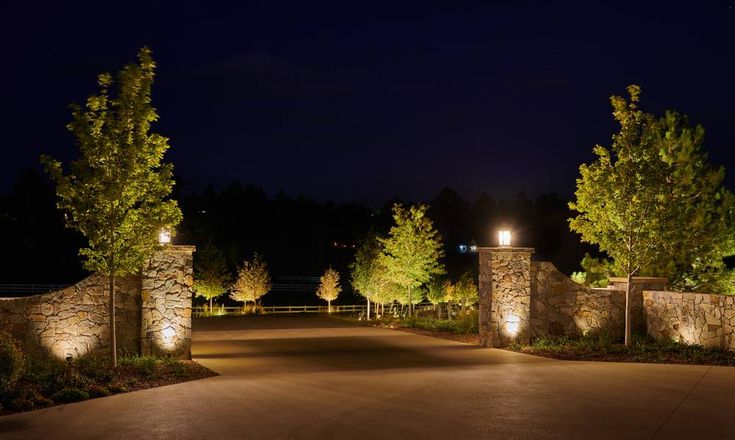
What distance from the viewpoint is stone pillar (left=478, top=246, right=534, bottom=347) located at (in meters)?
16.3

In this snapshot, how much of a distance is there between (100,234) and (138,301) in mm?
2086

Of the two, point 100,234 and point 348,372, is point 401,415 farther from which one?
point 100,234

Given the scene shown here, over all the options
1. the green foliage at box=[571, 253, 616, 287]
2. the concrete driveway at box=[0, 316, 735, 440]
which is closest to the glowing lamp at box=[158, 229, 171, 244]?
A: the concrete driveway at box=[0, 316, 735, 440]

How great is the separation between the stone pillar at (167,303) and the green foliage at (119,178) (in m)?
1.11

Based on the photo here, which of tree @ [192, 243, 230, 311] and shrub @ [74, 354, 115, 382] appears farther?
tree @ [192, 243, 230, 311]

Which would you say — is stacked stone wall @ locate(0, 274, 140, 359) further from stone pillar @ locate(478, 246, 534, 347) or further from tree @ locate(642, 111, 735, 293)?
tree @ locate(642, 111, 735, 293)

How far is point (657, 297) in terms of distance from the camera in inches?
648

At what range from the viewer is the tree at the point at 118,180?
38.5ft

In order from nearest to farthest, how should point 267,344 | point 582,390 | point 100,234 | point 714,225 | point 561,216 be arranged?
point 582,390 < point 100,234 < point 267,344 < point 714,225 < point 561,216

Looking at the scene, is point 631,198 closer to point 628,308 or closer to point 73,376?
point 628,308

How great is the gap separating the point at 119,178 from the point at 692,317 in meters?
12.5

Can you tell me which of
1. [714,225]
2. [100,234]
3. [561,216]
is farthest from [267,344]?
[561,216]

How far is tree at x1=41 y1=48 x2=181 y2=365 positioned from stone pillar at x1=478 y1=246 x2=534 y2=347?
769 centimetres

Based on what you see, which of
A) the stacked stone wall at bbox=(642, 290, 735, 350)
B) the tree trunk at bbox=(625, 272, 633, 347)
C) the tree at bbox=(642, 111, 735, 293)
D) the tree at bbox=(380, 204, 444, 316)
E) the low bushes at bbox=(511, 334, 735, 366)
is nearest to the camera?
the low bushes at bbox=(511, 334, 735, 366)
